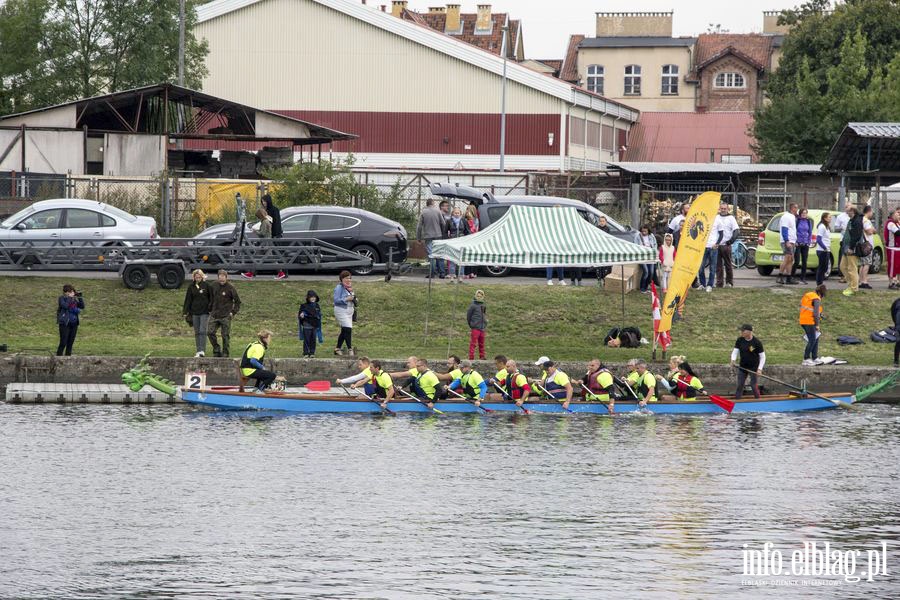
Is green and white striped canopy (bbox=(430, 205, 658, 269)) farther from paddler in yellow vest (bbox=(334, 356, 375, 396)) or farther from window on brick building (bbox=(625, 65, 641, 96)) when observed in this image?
window on brick building (bbox=(625, 65, 641, 96))

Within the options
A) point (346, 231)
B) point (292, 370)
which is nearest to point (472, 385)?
point (292, 370)

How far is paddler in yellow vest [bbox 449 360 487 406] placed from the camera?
25.0 meters

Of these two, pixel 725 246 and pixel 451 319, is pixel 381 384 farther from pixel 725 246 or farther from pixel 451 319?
pixel 725 246

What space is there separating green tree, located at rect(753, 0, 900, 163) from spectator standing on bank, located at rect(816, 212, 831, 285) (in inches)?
1076

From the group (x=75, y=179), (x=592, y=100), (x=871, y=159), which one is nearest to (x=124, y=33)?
(x=75, y=179)

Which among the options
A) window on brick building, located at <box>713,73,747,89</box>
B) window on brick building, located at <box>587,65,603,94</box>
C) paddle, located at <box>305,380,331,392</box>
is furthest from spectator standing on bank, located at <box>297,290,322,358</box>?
window on brick building, located at <box>713,73,747,89</box>

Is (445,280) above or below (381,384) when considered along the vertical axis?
above

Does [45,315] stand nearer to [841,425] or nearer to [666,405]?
[666,405]

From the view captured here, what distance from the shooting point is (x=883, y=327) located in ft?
101

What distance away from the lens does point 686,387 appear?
25156mm

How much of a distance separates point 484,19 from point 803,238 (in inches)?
2697

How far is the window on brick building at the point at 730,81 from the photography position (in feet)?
286

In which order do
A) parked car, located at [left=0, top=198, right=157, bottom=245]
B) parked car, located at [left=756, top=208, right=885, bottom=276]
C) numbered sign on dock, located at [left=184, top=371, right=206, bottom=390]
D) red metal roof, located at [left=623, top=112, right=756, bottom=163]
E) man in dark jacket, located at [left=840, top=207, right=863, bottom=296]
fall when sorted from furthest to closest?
red metal roof, located at [left=623, top=112, right=756, bottom=163] < parked car, located at [left=756, top=208, right=885, bottom=276] < parked car, located at [left=0, top=198, right=157, bottom=245] < man in dark jacket, located at [left=840, top=207, right=863, bottom=296] < numbered sign on dock, located at [left=184, top=371, right=206, bottom=390]

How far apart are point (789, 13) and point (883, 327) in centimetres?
5013
